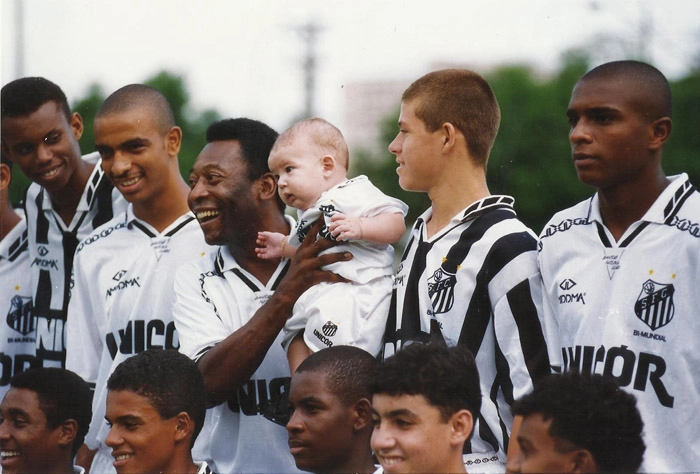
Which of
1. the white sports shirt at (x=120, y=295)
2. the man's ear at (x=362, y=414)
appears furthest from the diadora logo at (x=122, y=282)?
the man's ear at (x=362, y=414)

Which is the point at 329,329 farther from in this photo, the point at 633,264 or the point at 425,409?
the point at 633,264

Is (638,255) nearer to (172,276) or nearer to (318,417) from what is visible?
(318,417)

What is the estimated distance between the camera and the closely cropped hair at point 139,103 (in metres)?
5.16

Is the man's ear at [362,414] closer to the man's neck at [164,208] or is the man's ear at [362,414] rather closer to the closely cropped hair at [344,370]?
the closely cropped hair at [344,370]

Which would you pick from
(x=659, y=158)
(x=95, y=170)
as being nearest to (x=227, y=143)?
(x=95, y=170)

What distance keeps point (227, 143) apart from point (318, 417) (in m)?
1.51

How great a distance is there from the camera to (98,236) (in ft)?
17.0

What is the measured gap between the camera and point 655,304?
3562mm

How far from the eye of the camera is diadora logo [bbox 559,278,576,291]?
3.74 meters

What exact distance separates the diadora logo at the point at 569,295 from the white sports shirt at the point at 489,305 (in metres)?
0.11

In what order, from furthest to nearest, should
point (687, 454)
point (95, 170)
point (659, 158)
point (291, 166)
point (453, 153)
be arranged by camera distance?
1. point (95, 170)
2. point (291, 166)
3. point (453, 153)
4. point (659, 158)
5. point (687, 454)

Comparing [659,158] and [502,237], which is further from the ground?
[659,158]

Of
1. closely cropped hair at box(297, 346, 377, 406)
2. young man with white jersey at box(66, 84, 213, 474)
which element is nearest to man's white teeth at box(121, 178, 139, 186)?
young man with white jersey at box(66, 84, 213, 474)

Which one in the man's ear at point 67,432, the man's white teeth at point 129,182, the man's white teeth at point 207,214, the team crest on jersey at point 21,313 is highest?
the man's white teeth at point 129,182
